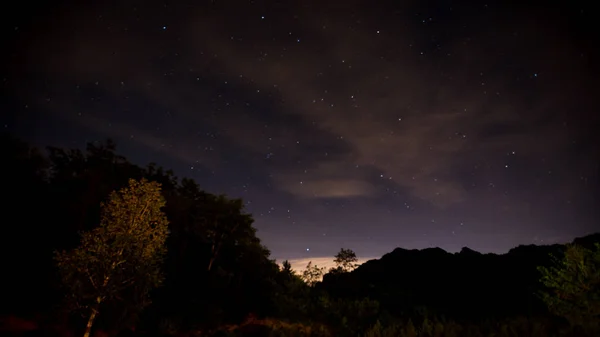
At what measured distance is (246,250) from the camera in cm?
2884

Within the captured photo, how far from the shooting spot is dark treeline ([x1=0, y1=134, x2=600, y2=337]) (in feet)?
51.5

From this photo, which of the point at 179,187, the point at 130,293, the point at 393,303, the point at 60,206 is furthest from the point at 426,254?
the point at 60,206

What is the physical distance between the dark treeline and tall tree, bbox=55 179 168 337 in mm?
1468

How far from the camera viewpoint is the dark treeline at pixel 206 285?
1570 centimetres

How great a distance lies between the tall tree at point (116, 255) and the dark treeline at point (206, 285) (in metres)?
1.47

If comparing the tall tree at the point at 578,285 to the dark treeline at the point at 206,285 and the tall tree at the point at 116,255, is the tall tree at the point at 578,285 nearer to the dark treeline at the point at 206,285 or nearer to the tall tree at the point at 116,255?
the dark treeline at the point at 206,285

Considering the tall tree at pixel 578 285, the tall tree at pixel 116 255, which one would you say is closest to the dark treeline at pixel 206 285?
the tall tree at pixel 578 285

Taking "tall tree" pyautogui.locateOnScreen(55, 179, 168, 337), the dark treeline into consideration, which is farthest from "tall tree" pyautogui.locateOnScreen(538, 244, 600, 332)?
"tall tree" pyautogui.locateOnScreen(55, 179, 168, 337)

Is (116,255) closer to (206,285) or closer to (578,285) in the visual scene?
(206,285)

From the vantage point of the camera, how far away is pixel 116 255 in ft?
41.3

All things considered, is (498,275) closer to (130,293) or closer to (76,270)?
(130,293)

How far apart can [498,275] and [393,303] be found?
21.1 meters

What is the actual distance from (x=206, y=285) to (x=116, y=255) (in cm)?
1398

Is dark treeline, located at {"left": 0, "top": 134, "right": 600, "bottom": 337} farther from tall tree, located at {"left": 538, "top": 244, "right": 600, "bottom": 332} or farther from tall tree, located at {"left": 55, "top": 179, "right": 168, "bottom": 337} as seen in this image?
tall tree, located at {"left": 55, "top": 179, "right": 168, "bottom": 337}
